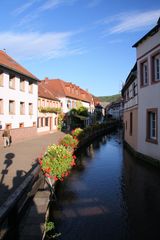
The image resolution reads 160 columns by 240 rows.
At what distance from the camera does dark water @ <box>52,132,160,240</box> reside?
247 inches

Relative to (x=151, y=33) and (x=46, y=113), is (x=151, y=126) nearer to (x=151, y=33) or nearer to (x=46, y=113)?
(x=151, y=33)

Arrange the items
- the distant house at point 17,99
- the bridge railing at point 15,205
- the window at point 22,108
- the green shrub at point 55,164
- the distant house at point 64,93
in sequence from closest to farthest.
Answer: the bridge railing at point 15,205
the green shrub at point 55,164
the distant house at point 17,99
the window at point 22,108
the distant house at point 64,93

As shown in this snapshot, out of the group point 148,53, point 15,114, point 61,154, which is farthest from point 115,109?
point 61,154

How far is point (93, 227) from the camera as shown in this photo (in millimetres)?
6484

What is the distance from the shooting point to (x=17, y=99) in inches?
1134

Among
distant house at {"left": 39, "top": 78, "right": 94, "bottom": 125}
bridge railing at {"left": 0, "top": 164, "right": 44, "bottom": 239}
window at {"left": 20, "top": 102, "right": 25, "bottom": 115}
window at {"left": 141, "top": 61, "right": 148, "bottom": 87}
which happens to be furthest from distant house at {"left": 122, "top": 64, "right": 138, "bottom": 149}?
distant house at {"left": 39, "top": 78, "right": 94, "bottom": 125}

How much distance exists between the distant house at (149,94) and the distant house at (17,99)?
43.8ft

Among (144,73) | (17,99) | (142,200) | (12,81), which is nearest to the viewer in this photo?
(142,200)

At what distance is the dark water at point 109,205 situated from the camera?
626cm

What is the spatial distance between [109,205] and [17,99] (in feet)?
74.3

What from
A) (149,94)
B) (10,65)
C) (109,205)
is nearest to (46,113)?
(10,65)

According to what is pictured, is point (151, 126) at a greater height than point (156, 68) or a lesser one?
lesser

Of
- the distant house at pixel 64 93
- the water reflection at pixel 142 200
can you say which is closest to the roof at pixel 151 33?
the water reflection at pixel 142 200

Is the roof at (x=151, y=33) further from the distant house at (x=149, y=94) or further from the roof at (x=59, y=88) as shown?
the roof at (x=59, y=88)
